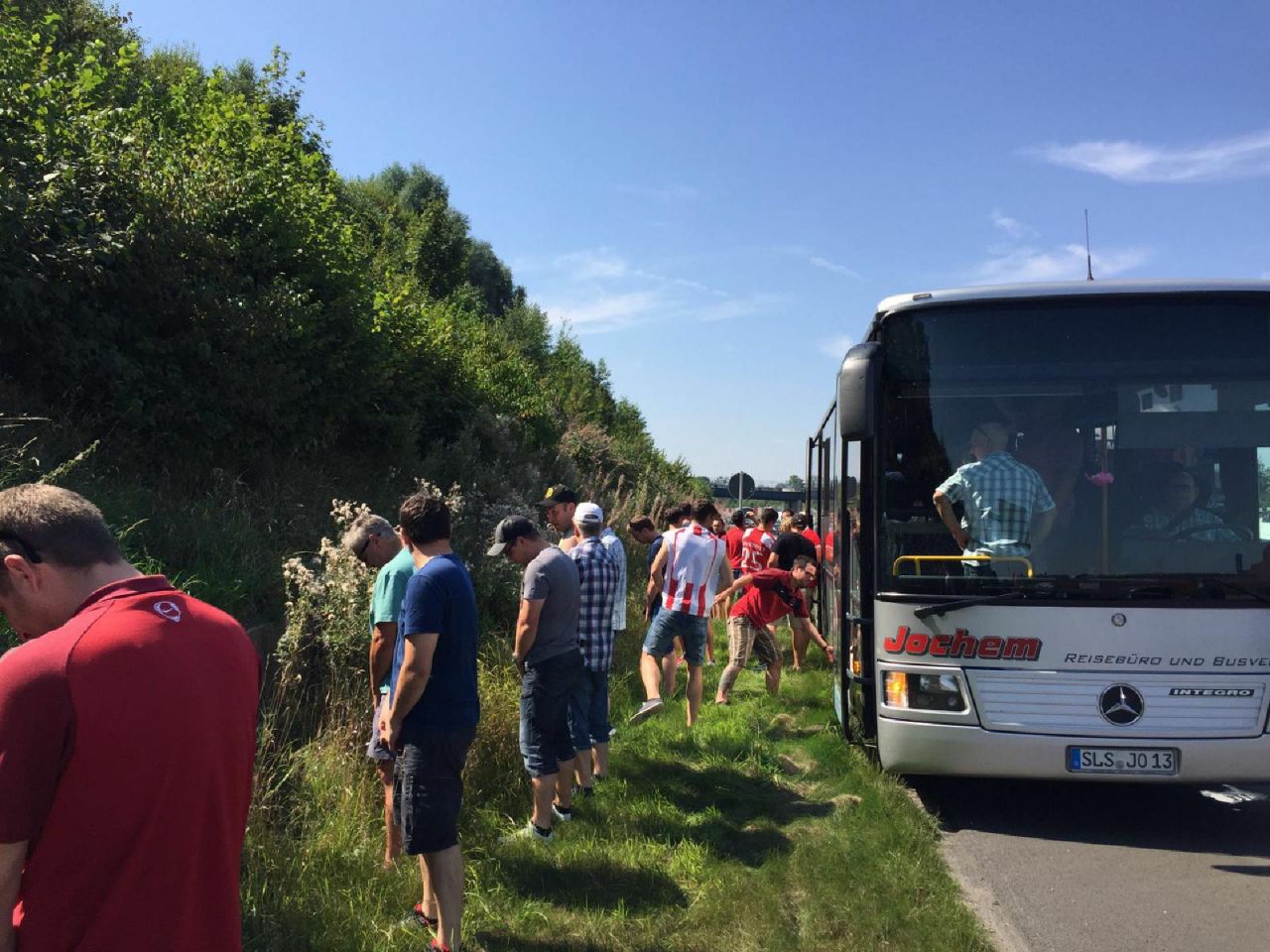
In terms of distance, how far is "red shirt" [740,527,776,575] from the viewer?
1312 centimetres

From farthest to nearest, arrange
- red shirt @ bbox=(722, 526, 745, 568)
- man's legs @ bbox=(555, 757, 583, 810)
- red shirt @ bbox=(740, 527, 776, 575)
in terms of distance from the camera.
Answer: red shirt @ bbox=(722, 526, 745, 568)
red shirt @ bbox=(740, 527, 776, 575)
man's legs @ bbox=(555, 757, 583, 810)

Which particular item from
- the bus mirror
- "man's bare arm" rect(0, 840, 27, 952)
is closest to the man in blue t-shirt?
"man's bare arm" rect(0, 840, 27, 952)

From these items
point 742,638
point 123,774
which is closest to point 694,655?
point 742,638

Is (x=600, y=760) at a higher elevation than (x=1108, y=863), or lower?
higher

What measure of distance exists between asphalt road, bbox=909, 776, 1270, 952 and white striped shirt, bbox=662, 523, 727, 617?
2344 mm

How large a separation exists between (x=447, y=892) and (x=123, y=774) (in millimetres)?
2656

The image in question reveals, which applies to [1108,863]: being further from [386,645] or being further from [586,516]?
[386,645]

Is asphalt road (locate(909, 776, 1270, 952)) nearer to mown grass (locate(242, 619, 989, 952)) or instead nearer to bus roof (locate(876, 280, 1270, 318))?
mown grass (locate(242, 619, 989, 952))

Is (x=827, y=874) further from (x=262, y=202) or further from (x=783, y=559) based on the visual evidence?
(x=262, y=202)

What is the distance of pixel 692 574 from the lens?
29.6 ft

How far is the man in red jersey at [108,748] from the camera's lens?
203cm

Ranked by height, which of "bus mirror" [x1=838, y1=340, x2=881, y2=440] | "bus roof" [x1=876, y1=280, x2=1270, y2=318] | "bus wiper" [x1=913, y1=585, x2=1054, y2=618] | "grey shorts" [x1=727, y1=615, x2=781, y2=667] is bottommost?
"grey shorts" [x1=727, y1=615, x2=781, y2=667]

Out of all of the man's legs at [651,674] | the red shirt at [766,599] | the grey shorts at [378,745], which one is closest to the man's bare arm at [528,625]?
the grey shorts at [378,745]

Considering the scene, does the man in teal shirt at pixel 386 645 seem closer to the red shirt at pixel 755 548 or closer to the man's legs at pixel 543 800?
the man's legs at pixel 543 800
